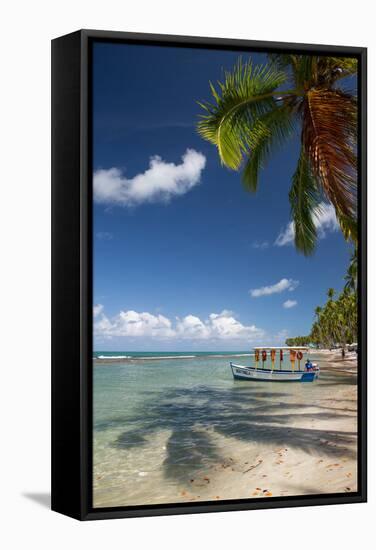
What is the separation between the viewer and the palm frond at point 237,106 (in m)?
7.32

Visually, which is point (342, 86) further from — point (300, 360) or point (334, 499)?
point (334, 499)

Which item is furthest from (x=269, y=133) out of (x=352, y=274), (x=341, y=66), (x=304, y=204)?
(x=352, y=274)

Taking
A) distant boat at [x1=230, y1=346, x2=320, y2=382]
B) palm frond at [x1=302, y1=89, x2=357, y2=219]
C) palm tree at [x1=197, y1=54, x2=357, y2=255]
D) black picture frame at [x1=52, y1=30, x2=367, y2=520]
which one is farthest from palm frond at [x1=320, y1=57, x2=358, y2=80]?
distant boat at [x1=230, y1=346, x2=320, y2=382]

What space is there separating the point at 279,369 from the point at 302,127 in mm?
2106

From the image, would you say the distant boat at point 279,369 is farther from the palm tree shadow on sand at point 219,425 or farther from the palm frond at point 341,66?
the palm frond at point 341,66

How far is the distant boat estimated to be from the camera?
732 cm

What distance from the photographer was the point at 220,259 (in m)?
7.40

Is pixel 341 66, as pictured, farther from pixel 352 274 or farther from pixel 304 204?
pixel 352 274

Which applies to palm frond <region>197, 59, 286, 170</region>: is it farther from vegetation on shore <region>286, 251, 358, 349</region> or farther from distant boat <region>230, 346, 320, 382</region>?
distant boat <region>230, 346, 320, 382</region>

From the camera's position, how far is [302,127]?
7656mm

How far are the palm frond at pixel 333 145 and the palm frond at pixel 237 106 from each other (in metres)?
0.38

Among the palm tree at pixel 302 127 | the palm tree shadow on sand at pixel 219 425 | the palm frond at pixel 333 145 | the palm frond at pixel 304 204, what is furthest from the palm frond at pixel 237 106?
the palm tree shadow on sand at pixel 219 425

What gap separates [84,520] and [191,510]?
854 millimetres

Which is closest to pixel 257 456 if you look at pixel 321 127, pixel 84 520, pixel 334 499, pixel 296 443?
pixel 296 443
